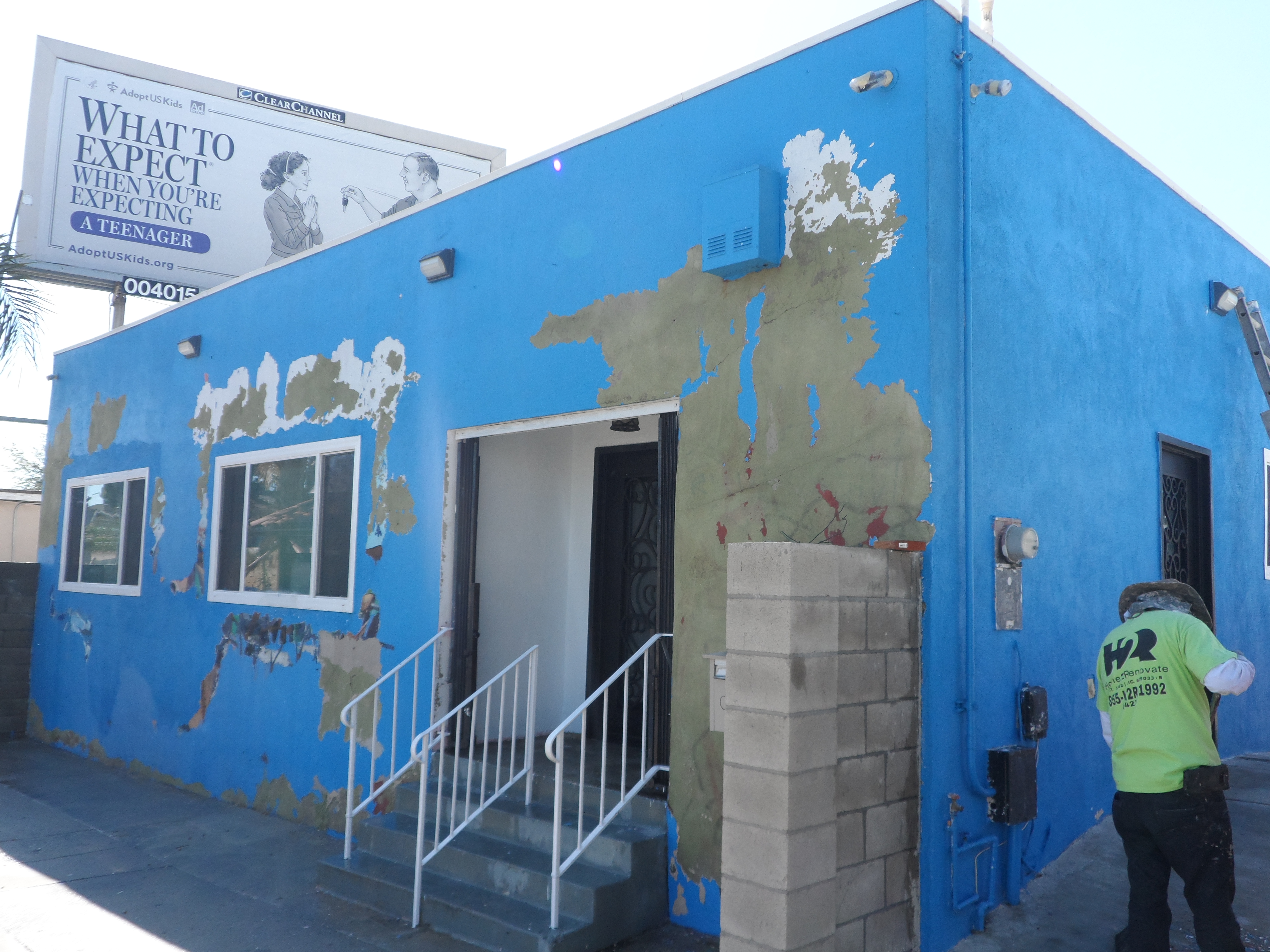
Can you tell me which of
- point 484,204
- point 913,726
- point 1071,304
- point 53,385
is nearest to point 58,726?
point 53,385

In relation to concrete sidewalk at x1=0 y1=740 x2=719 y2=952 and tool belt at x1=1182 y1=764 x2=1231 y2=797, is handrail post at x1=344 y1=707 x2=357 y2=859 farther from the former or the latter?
tool belt at x1=1182 y1=764 x2=1231 y2=797

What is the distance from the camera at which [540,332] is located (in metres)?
5.97

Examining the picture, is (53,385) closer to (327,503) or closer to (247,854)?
(327,503)

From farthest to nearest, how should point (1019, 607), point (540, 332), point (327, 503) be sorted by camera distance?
1. point (327, 503)
2. point (540, 332)
3. point (1019, 607)

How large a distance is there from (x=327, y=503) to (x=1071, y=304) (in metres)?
5.10

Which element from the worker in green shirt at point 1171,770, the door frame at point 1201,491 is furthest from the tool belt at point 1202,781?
the door frame at point 1201,491

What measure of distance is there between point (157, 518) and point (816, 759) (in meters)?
7.73

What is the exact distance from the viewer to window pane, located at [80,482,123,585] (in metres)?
10.2

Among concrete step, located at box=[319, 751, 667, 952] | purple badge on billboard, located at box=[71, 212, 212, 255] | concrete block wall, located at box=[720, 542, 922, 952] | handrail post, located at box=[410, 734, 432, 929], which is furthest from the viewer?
purple badge on billboard, located at box=[71, 212, 212, 255]

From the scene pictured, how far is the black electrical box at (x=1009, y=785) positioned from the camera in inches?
170

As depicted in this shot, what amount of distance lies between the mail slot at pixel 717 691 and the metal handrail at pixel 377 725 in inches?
65.0

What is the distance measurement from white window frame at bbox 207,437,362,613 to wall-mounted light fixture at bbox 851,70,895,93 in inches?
165

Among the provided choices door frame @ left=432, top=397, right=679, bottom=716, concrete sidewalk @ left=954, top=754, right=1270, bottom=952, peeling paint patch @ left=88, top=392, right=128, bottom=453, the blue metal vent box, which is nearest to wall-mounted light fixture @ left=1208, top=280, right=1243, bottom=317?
concrete sidewalk @ left=954, top=754, right=1270, bottom=952

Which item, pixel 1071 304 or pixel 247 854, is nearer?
pixel 1071 304
